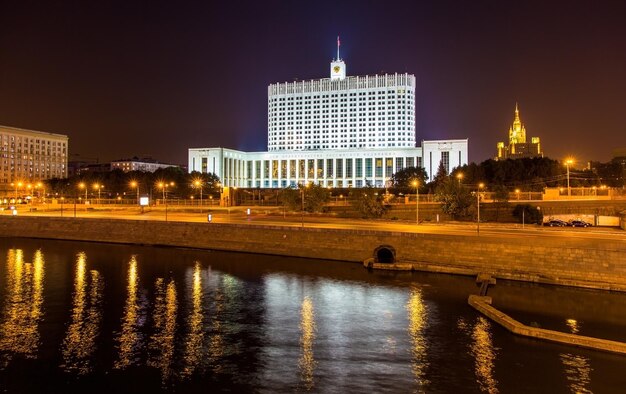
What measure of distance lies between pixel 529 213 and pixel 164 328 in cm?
4700

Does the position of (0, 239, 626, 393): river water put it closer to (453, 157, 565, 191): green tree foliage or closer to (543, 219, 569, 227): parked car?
(543, 219, 569, 227): parked car

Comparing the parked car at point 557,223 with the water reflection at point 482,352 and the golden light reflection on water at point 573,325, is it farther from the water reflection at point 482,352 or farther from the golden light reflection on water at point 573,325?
the water reflection at point 482,352

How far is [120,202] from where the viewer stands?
100375mm

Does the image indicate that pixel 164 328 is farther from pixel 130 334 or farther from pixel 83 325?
pixel 83 325

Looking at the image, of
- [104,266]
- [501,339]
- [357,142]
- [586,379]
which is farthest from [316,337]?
[357,142]

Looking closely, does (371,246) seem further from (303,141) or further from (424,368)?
(303,141)

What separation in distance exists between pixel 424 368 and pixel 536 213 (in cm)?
4443

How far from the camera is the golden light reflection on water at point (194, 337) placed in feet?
69.6

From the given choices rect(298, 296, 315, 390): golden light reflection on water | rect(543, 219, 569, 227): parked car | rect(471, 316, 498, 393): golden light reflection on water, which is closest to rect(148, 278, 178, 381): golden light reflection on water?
rect(298, 296, 315, 390): golden light reflection on water

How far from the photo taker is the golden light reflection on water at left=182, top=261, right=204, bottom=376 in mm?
21200

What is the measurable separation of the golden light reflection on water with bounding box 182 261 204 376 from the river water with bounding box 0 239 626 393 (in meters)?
0.11

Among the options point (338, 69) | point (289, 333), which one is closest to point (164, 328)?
point (289, 333)

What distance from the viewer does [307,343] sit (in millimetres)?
23734

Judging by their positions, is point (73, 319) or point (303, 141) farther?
point (303, 141)
